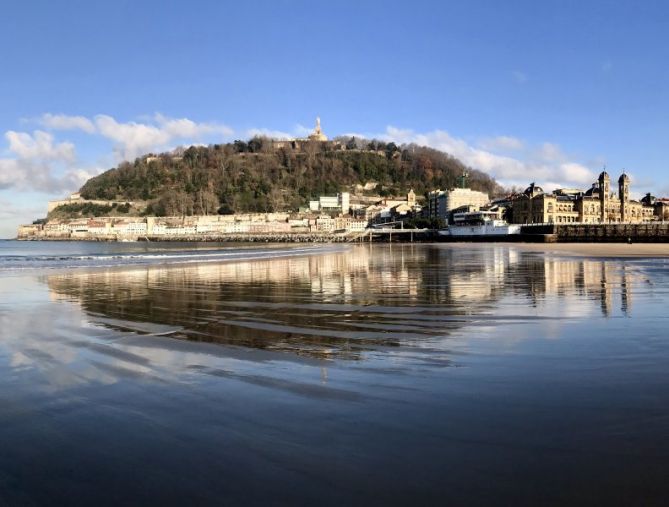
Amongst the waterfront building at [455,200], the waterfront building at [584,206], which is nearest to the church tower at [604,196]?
the waterfront building at [584,206]

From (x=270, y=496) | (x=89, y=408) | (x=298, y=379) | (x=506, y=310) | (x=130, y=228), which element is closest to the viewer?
(x=270, y=496)

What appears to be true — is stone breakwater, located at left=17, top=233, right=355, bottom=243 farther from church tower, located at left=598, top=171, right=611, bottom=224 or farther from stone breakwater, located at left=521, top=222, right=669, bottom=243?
stone breakwater, located at left=521, top=222, right=669, bottom=243

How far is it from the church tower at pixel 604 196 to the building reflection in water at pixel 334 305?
9666cm

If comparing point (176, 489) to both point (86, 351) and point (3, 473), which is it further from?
point (86, 351)

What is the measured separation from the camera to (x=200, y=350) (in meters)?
7.92

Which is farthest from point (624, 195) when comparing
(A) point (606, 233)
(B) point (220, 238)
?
(B) point (220, 238)

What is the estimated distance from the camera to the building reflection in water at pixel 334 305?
8898 mm

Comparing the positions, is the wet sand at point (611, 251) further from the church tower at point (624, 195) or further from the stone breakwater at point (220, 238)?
the stone breakwater at point (220, 238)

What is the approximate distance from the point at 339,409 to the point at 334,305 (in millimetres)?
7886

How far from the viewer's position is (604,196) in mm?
107000

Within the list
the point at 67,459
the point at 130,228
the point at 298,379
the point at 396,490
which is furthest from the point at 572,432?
the point at 130,228

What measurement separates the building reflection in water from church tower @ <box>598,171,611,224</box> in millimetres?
96665

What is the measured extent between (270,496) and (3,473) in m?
1.93

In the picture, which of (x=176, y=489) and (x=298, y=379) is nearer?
(x=176, y=489)
